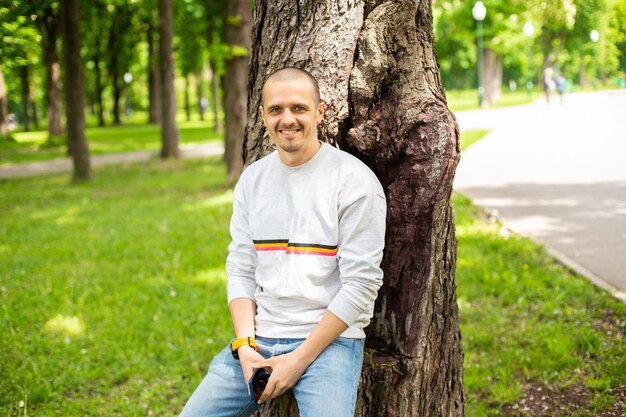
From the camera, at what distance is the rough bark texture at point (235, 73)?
42.0 feet

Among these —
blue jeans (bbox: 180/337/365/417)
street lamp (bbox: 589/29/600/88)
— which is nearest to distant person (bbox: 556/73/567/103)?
street lamp (bbox: 589/29/600/88)

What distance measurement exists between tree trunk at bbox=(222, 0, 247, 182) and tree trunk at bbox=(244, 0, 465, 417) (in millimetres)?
9468

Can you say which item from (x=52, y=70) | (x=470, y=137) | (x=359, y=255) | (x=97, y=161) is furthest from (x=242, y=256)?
Answer: (x=52, y=70)

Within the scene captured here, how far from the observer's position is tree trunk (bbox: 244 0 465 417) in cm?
305

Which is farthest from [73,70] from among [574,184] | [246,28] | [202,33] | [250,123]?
[202,33]

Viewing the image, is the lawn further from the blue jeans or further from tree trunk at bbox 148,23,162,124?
tree trunk at bbox 148,23,162,124

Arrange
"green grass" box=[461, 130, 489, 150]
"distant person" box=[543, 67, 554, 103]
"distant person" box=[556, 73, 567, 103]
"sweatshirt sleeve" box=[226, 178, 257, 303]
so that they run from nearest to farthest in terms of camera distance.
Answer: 1. "sweatshirt sleeve" box=[226, 178, 257, 303]
2. "distant person" box=[556, 73, 567, 103]
3. "distant person" box=[543, 67, 554, 103]
4. "green grass" box=[461, 130, 489, 150]

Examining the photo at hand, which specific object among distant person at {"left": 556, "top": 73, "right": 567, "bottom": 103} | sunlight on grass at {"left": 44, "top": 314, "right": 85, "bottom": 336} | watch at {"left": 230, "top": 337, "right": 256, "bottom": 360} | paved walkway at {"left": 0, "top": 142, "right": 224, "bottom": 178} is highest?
distant person at {"left": 556, "top": 73, "right": 567, "bottom": 103}

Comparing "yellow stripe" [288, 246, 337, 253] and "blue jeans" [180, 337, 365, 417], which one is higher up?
"yellow stripe" [288, 246, 337, 253]

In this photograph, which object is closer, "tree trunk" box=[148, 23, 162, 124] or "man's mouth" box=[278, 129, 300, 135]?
"man's mouth" box=[278, 129, 300, 135]

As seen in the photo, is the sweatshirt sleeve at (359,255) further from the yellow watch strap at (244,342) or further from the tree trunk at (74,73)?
the tree trunk at (74,73)

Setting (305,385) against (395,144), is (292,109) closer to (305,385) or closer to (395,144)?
(395,144)

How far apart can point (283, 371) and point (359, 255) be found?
1.82 ft

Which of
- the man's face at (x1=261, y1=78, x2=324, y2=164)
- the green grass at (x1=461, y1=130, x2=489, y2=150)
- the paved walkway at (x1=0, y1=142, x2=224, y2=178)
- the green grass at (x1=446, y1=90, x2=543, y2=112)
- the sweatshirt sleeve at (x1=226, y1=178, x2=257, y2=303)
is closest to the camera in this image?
the man's face at (x1=261, y1=78, x2=324, y2=164)
